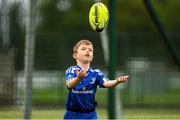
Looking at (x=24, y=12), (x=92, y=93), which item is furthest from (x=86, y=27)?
(x=92, y=93)

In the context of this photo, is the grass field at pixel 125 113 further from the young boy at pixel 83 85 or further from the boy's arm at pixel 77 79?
the boy's arm at pixel 77 79

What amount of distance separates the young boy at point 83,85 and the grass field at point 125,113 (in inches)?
117

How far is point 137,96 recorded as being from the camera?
12797 mm

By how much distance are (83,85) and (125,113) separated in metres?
5.46

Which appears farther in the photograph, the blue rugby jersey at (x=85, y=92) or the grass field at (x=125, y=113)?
the grass field at (x=125, y=113)

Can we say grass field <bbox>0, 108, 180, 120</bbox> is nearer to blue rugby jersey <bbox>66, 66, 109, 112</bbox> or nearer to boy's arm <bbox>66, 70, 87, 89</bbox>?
blue rugby jersey <bbox>66, 66, 109, 112</bbox>

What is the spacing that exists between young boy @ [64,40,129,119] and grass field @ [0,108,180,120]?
297 cm

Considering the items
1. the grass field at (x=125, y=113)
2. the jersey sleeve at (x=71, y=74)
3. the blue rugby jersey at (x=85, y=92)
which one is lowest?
the grass field at (x=125, y=113)

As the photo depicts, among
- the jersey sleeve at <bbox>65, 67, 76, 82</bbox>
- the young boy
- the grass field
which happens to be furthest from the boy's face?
the grass field

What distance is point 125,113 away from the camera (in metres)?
12.2

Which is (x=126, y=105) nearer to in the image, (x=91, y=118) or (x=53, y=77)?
Result: (x=53, y=77)

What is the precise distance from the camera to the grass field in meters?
10.0

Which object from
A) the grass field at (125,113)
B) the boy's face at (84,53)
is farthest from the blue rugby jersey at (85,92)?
the grass field at (125,113)

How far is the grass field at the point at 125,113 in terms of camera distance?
1002 centimetres
